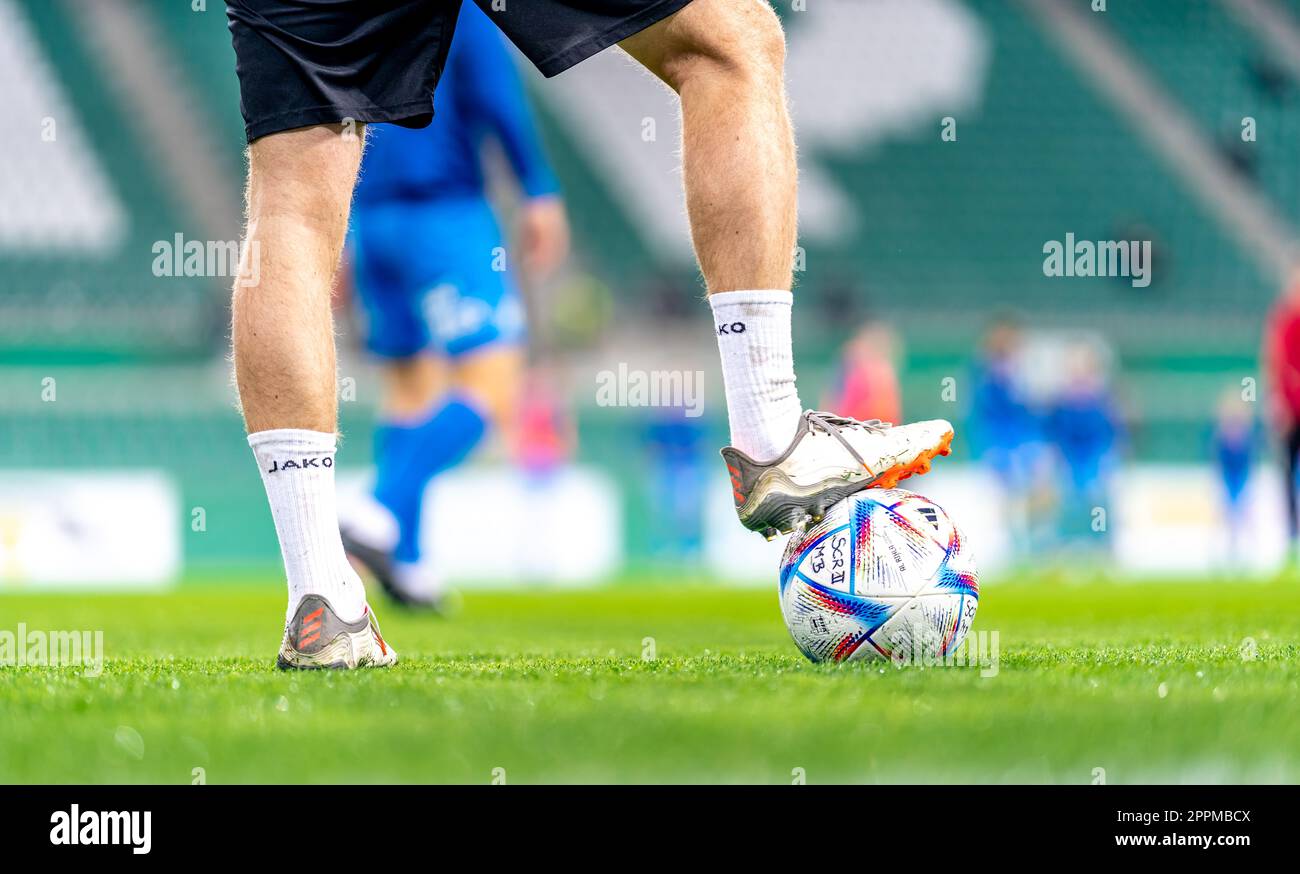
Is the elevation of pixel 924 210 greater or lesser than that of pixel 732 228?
greater

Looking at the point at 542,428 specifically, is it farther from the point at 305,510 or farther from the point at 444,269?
the point at 305,510

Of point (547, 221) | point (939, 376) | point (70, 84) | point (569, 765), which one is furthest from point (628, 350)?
point (569, 765)

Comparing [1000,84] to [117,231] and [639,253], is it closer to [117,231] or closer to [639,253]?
[639,253]

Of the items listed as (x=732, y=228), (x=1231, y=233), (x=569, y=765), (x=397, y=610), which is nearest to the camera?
(x=569, y=765)

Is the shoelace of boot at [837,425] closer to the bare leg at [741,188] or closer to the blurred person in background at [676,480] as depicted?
the bare leg at [741,188]

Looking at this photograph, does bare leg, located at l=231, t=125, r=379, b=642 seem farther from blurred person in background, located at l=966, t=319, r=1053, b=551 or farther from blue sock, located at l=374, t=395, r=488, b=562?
blurred person in background, located at l=966, t=319, r=1053, b=551

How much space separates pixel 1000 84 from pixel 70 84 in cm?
1113

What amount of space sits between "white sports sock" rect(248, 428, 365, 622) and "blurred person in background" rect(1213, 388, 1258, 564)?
14334 millimetres

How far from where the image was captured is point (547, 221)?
5.88 m

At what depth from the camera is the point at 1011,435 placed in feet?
45.2
